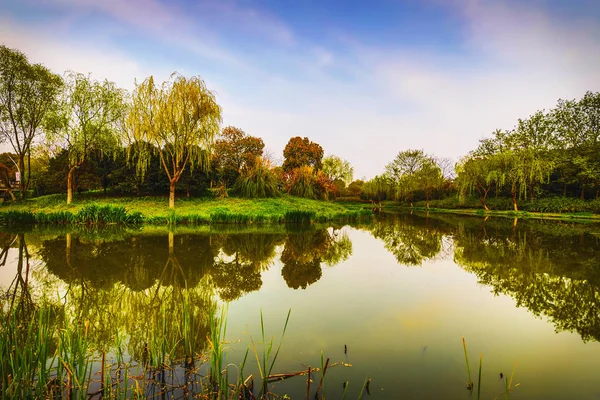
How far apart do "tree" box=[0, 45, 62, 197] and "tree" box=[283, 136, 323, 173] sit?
110 ft

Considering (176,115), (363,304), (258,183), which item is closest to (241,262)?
(363,304)

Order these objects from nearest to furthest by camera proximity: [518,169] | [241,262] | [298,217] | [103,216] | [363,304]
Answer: [363,304]
[241,262]
[103,216]
[298,217]
[518,169]

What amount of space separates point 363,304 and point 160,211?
17396mm

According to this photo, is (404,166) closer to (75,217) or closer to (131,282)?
(75,217)

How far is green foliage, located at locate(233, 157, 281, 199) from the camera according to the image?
82.6 ft

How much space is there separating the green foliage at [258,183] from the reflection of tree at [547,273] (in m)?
16.5

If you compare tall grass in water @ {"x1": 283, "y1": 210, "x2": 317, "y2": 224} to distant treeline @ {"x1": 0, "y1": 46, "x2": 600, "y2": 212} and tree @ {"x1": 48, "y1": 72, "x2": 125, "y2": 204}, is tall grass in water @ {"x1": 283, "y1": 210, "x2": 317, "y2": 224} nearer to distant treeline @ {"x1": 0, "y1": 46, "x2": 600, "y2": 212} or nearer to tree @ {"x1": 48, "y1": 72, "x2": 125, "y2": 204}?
distant treeline @ {"x1": 0, "y1": 46, "x2": 600, "y2": 212}

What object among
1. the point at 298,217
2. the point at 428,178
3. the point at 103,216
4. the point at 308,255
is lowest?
the point at 308,255

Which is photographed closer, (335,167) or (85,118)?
(85,118)

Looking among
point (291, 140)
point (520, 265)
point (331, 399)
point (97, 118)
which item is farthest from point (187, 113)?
point (291, 140)

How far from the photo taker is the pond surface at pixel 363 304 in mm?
2771

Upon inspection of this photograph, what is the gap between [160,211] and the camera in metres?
19.1

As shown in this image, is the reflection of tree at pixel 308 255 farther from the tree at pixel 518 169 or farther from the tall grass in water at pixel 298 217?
the tree at pixel 518 169

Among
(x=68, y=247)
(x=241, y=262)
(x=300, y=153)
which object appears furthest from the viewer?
(x=300, y=153)
